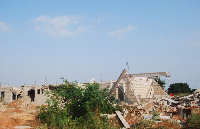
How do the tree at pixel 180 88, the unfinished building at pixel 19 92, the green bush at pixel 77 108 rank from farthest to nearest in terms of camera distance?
the tree at pixel 180 88
the unfinished building at pixel 19 92
the green bush at pixel 77 108

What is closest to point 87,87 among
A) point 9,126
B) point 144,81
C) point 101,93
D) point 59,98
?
point 101,93

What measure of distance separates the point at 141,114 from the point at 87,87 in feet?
10.1

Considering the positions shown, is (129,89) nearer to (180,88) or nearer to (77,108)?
(77,108)

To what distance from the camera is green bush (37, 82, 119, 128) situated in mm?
9547

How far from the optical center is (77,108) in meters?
11.3

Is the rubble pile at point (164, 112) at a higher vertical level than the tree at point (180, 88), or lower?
lower

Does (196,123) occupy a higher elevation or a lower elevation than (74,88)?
lower

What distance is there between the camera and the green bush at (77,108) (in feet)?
31.3

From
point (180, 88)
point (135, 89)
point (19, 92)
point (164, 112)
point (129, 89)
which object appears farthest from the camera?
point (180, 88)

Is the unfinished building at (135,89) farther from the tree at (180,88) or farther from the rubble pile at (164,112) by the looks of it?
the tree at (180,88)

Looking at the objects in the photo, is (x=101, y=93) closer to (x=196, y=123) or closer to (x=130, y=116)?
(x=130, y=116)

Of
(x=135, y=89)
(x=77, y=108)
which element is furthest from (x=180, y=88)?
(x=77, y=108)

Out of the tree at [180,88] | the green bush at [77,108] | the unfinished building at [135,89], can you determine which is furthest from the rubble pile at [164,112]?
the tree at [180,88]

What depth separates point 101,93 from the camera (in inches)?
448
